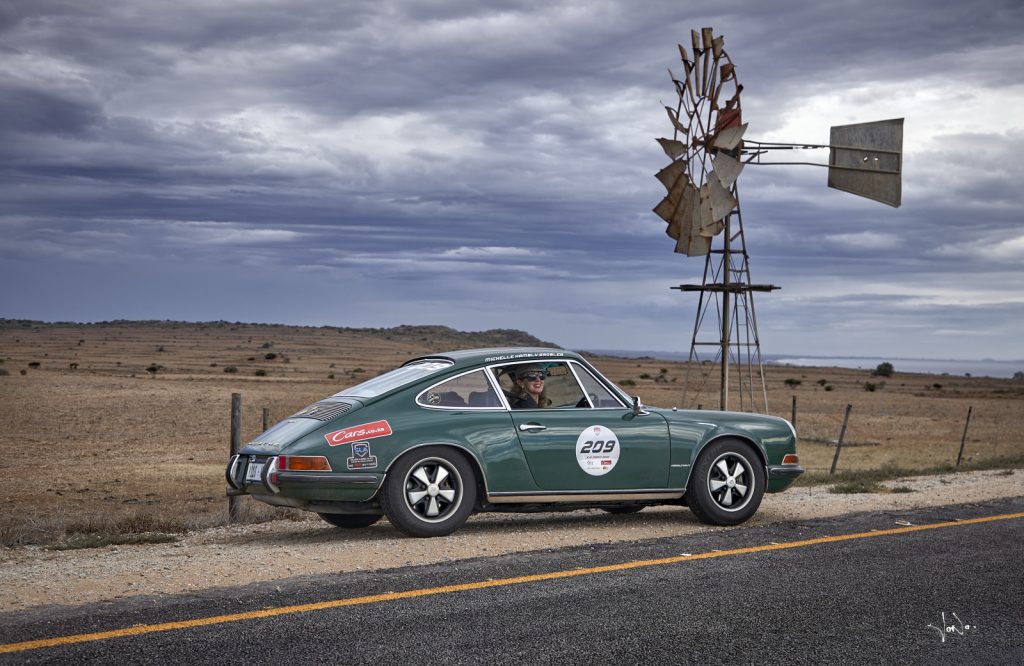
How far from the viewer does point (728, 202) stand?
19125 millimetres

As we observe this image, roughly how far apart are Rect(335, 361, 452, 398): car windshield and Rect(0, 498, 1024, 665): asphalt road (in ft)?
6.22

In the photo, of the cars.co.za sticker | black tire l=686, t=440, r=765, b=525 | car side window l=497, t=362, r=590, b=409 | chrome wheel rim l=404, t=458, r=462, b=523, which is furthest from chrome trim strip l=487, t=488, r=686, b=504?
the cars.co.za sticker

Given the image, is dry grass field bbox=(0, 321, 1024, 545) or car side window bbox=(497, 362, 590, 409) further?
dry grass field bbox=(0, 321, 1024, 545)

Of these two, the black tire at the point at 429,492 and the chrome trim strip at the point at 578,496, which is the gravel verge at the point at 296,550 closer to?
the black tire at the point at 429,492

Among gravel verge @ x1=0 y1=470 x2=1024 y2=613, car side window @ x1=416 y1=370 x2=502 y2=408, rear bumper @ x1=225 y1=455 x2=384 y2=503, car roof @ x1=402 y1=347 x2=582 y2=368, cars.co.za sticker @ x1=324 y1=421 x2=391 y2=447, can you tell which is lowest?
gravel verge @ x1=0 y1=470 x2=1024 y2=613

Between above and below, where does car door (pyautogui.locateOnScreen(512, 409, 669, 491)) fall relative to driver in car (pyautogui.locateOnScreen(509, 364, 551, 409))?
below

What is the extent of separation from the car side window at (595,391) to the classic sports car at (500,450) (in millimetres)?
12

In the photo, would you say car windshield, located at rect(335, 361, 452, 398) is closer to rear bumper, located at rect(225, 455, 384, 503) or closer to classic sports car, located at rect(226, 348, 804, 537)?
classic sports car, located at rect(226, 348, 804, 537)

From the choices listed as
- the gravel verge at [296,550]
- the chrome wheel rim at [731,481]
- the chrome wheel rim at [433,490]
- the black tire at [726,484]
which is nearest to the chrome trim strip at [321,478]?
the chrome wheel rim at [433,490]

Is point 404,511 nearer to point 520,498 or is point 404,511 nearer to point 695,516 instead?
point 520,498

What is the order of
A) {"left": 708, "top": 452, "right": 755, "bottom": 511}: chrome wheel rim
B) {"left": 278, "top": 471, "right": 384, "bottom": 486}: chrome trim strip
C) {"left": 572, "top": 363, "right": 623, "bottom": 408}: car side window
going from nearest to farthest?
{"left": 278, "top": 471, "right": 384, "bottom": 486}: chrome trim strip < {"left": 572, "top": 363, "right": 623, "bottom": 408}: car side window < {"left": 708, "top": 452, "right": 755, "bottom": 511}: chrome wheel rim

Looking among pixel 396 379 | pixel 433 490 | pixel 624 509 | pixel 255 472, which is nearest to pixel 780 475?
pixel 624 509

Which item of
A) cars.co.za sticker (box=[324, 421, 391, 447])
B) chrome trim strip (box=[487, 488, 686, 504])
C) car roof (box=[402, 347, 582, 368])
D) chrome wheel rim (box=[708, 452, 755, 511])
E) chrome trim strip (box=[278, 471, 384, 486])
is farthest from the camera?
chrome wheel rim (box=[708, 452, 755, 511])

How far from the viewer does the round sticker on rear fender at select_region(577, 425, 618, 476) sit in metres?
9.44
